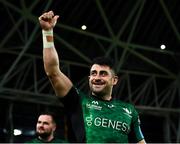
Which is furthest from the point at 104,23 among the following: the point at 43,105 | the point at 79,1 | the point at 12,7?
the point at 43,105

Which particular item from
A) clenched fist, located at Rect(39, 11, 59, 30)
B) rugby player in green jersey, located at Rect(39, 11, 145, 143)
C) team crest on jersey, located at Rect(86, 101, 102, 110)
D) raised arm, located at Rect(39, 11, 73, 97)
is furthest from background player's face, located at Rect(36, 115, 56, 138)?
clenched fist, located at Rect(39, 11, 59, 30)

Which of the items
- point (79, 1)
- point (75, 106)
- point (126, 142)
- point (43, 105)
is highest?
point (79, 1)

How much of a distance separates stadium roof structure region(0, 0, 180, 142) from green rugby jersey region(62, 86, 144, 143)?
36.4ft

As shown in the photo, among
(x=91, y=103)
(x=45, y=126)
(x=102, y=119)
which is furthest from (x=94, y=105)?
(x=45, y=126)

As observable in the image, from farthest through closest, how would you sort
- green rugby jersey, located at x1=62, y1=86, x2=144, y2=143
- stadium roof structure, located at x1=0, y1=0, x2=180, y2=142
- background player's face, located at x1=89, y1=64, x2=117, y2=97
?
stadium roof structure, located at x1=0, y1=0, x2=180, y2=142 < background player's face, located at x1=89, y1=64, x2=117, y2=97 < green rugby jersey, located at x1=62, y1=86, x2=144, y2=143

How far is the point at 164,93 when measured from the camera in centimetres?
2058

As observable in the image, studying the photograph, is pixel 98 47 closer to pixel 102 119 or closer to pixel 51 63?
pixel 102 119

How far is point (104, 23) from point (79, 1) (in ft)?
4.25

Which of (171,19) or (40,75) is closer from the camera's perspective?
(171,19)

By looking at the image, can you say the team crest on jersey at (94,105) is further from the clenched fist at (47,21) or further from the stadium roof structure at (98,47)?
the stadium roof structure at (98,47)

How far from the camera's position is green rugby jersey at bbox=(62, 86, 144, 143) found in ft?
11.8

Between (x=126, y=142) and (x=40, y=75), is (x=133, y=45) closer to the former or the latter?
(x=40, y=75)

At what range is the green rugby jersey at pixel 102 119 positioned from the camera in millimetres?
3609

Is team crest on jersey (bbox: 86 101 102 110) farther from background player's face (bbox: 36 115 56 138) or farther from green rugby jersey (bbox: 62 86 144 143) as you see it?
background player's face (bbox: 36 115 56 138)
